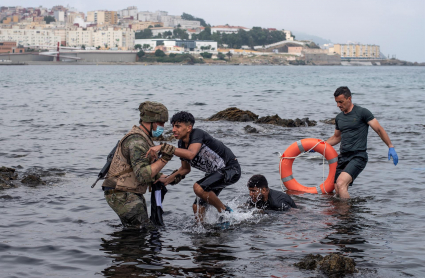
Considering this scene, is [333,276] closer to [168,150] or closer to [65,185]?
[168,150]

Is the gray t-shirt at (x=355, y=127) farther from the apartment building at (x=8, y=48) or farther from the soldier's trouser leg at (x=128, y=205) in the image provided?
the apartment building at (x=8, y=48)

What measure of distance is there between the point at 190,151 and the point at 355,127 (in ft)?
10.8

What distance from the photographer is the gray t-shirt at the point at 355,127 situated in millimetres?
8500

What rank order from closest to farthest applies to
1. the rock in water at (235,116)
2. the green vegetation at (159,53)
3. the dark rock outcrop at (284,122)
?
the dark rock outcrop at (284,122), the rock in water at (235,116), the green vegetation at (159,53)

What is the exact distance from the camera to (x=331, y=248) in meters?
6.62

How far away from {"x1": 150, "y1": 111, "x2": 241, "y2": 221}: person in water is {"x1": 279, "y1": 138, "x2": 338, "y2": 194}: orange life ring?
299 centimetres

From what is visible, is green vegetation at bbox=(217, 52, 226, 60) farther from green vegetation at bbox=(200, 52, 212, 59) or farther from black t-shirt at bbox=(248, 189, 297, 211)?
black t-shirt at bbox=(248, 189, 297, 211)

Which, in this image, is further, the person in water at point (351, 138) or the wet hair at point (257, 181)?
the person in water at point (351, 138)

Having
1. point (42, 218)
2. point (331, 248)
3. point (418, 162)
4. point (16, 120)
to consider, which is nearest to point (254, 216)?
point (331, 248)

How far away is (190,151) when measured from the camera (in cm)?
659

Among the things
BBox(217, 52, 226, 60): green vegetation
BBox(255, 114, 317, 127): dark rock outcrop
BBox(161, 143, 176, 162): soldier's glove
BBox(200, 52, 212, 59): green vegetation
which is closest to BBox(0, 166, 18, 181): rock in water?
BBox(161, 143, 176, 162): soldier's glove

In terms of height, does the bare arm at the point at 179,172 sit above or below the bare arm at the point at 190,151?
below

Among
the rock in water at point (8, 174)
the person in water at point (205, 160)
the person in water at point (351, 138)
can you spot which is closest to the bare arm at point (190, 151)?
the person in water at point (205, 160)

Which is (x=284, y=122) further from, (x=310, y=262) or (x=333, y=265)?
(x=333, y=265)
